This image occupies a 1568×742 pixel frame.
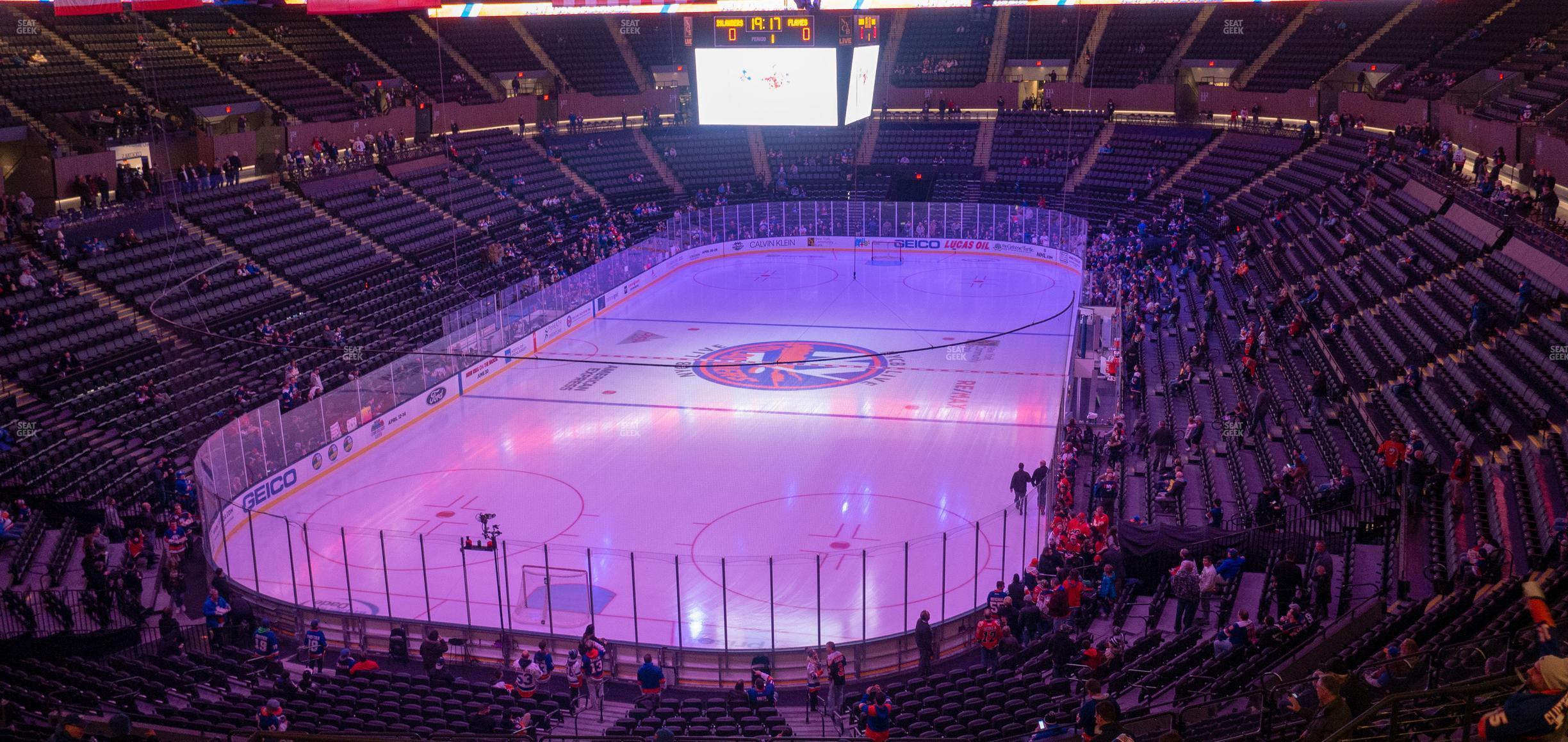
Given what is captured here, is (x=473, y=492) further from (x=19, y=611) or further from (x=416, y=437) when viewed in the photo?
(x=19, y=611)

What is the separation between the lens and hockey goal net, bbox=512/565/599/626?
661 inches

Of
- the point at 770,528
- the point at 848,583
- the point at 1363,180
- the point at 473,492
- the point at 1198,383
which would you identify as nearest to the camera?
the point at 848,583

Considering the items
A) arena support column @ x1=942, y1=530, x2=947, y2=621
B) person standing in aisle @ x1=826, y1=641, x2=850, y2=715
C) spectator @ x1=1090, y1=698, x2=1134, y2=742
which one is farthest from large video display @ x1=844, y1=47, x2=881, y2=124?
spectator @ x1=1090, y1=698, x2=1134, y2=742

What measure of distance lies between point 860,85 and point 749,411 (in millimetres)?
12205

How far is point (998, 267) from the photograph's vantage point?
44250 mm

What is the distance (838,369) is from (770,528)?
11374mm

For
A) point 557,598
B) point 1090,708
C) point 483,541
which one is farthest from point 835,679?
point 483,541

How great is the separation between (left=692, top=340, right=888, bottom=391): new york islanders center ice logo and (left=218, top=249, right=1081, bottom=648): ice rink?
100 millimetres

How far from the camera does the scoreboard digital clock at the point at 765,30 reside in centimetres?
3186

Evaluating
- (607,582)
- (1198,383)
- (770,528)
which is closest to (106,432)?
(607,582)

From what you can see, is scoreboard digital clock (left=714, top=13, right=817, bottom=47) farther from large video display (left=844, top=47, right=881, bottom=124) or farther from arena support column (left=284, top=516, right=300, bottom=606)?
arena support column (left=284, top=516, right=300, bottom=606)

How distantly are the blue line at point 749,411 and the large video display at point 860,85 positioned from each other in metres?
10.3

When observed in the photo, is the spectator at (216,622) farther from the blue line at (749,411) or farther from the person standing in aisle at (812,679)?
the blue line at (749,411)

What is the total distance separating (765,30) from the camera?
3206cm
